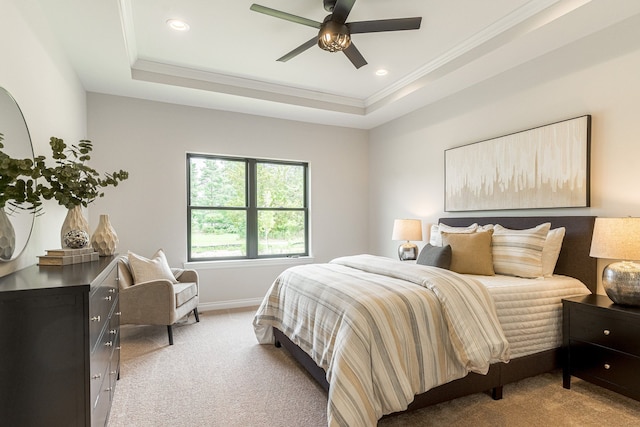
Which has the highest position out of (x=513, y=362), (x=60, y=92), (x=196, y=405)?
(x=60, y=92)

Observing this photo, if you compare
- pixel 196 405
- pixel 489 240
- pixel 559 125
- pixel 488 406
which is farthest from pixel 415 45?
pixel 196 405

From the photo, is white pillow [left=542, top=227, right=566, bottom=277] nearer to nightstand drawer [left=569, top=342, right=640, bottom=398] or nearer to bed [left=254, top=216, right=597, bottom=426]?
bed [left=254, top=216, right=597, bottom=426]

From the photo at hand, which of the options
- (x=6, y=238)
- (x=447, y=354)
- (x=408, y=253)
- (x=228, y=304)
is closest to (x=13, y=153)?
(x=6, y=238)

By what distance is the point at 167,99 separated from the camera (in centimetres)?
414

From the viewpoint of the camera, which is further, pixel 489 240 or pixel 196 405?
pixel 489 240

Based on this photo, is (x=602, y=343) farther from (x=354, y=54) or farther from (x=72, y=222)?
(x=72, y=222)

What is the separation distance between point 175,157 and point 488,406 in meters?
4.14

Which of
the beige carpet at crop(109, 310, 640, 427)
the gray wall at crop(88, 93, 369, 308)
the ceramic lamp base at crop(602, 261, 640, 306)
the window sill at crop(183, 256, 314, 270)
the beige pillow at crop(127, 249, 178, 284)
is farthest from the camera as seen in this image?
the window sill at crop(183, 256, 314, 270)

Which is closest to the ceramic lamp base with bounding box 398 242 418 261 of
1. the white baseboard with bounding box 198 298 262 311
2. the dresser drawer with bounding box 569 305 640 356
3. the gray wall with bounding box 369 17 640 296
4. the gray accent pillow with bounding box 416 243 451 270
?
the gray wall with bounding box 369 17 640 296

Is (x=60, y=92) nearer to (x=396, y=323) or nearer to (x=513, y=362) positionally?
(x=396, y=323)

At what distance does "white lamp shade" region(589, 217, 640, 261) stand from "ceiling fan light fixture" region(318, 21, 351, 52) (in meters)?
2.19

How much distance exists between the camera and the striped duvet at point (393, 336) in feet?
5.79

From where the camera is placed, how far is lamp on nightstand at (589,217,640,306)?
2121mm

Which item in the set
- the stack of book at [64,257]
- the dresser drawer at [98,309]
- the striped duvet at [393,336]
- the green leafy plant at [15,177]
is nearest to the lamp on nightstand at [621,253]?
the striped duvet at [393,336]
